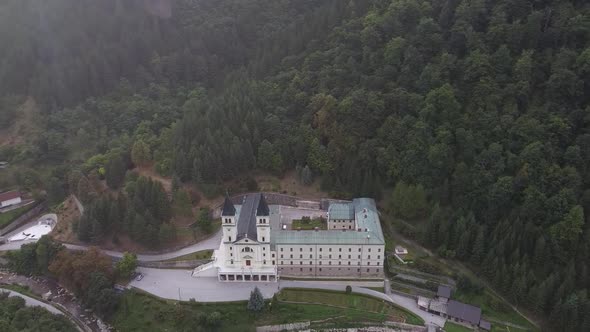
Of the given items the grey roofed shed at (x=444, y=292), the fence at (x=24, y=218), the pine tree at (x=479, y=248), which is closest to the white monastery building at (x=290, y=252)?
the grey roofed shed at (x=444, y=292)

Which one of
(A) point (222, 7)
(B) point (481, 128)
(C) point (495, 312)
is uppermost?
(A) point (222, 7)

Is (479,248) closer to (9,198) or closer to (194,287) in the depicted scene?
(194,287)

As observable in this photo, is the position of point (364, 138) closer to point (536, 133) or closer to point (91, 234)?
point (536, 133)

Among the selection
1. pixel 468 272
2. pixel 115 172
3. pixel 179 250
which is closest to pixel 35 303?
pixel 179 250

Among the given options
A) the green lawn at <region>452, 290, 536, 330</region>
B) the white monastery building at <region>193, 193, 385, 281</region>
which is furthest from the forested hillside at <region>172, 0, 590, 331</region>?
the white monastery building at <region>193, 193, 385, 281</region>

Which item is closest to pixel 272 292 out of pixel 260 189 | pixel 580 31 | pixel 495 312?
pixel 260 189

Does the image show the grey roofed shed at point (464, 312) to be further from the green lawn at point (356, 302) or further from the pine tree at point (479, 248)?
the pine tree at point (479, 248)

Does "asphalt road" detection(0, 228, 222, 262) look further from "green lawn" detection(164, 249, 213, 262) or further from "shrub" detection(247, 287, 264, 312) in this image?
"shrub" detection(247, 287, 264, 312)
